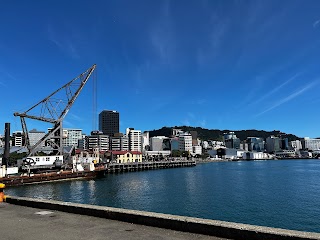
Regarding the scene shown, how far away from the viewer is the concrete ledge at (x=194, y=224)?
6605 millimetres

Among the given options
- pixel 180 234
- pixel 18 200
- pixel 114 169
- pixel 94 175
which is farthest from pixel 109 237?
pixel 114 169

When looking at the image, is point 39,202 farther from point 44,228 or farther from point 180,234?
point 180,234

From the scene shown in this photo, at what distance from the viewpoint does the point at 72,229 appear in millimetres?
8492

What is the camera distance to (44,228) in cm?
868

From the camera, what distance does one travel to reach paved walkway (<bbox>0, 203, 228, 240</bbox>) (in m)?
7.64

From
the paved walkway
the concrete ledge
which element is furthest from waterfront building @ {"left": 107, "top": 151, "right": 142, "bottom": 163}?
the concrete ledge

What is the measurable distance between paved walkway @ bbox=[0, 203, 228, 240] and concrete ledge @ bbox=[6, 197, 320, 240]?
0.67ft

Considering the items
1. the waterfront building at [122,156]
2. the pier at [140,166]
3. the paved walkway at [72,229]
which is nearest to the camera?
the paved walkway at [72,229]

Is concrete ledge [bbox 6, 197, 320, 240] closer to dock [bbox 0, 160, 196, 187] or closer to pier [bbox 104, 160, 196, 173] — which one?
dock [bbox 0, 160, 196, 187]

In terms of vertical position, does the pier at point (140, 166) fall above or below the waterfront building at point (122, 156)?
below

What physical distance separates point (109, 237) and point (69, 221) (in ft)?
8.66

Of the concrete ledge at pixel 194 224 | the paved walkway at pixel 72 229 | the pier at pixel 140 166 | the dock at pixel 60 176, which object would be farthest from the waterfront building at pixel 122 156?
the concrete ledge at pixel 194 224

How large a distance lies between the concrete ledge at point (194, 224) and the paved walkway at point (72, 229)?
20cm

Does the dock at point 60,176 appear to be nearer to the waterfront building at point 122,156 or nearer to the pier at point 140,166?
the pier at point 140,166
